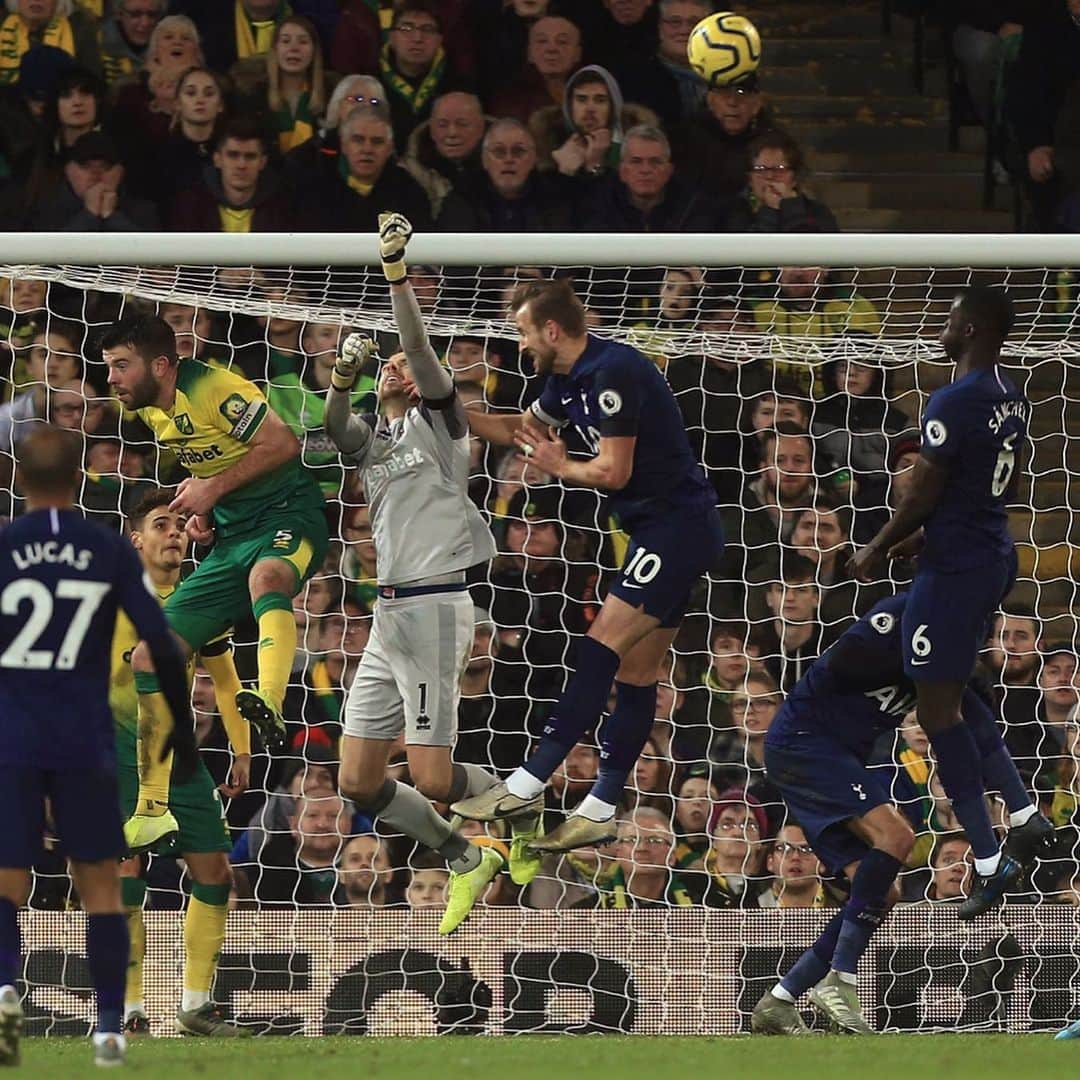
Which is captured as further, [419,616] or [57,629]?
[419,616]

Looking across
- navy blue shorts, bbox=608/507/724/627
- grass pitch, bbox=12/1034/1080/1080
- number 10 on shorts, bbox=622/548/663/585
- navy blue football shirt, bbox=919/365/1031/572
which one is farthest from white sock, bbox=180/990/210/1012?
navy blue football shirt, bbox=919/365/1031/572

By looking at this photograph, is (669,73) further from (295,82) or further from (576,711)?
(576,711)

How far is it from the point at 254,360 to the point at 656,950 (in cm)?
362

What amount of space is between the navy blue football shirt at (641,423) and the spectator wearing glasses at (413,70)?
4.28 m

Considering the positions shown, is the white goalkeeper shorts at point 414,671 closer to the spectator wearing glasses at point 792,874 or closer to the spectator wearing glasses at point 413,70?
the spectator wearing glasses at point 792,874

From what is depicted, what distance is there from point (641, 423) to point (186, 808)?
230 cm

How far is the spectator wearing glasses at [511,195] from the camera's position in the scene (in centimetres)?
1117

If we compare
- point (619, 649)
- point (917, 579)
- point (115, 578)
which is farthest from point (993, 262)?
point (115, 578)

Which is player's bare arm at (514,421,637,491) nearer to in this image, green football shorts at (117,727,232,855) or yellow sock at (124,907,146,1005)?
green football shorts at (117,727,232,855)

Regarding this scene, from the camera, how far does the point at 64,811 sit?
6340 millimetres

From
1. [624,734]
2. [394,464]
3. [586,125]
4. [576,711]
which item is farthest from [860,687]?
[586,125]

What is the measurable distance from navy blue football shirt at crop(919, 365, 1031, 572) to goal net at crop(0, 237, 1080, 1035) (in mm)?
857

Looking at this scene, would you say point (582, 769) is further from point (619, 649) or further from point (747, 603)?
point (619, 649)

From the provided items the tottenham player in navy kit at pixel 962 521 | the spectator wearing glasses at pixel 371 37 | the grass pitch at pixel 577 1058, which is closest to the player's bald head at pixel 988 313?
the tottenham player in navy kit at pixel 962 521
